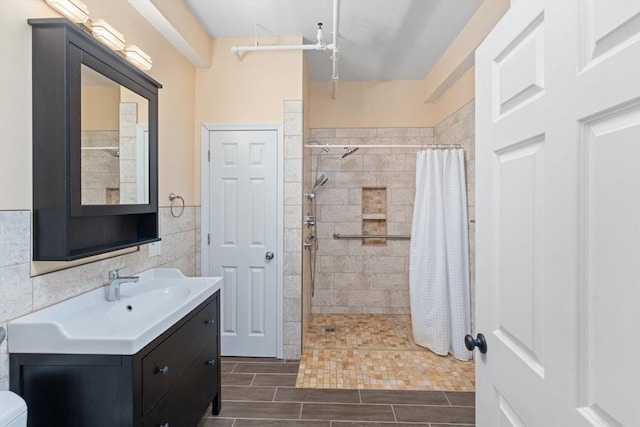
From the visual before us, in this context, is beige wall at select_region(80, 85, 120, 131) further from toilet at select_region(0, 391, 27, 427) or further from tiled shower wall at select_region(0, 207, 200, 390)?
toilet at select_region(0, 391, 27, 427)

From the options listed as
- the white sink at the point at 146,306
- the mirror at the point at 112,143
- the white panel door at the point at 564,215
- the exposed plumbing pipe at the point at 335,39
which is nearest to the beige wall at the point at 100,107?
the mirror at the point at 112,143

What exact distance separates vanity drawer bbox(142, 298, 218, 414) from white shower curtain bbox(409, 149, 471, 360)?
201 centimetres

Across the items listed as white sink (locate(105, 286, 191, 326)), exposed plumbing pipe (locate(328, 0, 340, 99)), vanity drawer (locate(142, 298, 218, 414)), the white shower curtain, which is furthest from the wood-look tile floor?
exposed plumbing pipe (locate(328, 0, 340, 99))

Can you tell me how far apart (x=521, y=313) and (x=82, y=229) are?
1849 millimetres

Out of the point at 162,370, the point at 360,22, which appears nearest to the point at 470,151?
the point at 360,22

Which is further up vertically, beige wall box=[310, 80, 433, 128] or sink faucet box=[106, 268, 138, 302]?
beige wall box=[310, 80, 433, 128]

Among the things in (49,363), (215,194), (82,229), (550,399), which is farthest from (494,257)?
(215,194)

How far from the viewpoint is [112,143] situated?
173cm

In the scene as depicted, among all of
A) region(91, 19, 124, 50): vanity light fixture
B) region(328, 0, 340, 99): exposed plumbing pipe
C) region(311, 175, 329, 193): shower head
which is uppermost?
region(328, 0, 340, 99): exposed plumbing pipe

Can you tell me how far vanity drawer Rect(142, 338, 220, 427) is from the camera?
1488 mm

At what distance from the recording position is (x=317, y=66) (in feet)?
12.2

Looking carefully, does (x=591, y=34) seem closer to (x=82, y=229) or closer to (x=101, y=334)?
(x=101, y=334)

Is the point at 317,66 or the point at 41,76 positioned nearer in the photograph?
the point at 41,76

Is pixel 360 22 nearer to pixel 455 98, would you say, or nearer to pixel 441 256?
pixel 455 98
